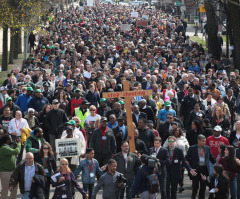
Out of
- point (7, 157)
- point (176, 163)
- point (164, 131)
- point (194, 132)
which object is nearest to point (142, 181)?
point (176, 163)

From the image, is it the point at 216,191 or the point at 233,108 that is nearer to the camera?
the point at 216,191

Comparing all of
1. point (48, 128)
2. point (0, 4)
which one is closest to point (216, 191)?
point (48, 128)

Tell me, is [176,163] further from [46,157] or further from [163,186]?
[46,157]

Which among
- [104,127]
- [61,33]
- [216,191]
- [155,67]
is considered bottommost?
[216,191]

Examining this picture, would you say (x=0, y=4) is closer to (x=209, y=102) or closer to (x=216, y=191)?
(x=209, y=102)

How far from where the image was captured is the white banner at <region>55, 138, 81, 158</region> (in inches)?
503

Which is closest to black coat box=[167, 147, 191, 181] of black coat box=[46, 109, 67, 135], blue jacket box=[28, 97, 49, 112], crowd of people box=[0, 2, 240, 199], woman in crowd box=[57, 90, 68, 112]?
crowd of people box=[0, 2, 240, 199]

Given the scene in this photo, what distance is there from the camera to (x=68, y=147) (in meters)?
12.8

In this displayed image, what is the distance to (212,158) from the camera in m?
12.4

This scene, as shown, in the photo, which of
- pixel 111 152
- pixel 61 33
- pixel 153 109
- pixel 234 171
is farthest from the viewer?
pixel 61 33

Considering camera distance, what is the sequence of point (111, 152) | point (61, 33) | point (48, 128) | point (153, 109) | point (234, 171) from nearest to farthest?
point (234, 171), point (111, 152), point (48, 128), point (153, 109), point (61, 33)

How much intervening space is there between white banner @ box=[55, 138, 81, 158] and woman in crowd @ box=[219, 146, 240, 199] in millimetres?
2877

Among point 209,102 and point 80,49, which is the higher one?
point 80,49

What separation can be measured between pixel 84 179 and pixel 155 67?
1445 centimetres
